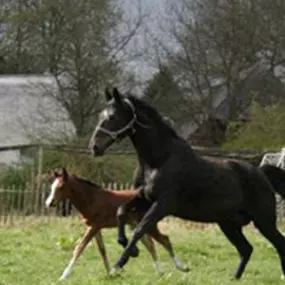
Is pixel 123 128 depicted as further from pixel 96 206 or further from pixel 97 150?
pixel 96 206

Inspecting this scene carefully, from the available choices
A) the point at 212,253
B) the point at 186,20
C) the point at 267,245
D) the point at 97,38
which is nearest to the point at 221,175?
the point at 212,253

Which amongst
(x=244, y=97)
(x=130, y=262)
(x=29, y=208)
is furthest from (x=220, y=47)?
(x=130, y=262)

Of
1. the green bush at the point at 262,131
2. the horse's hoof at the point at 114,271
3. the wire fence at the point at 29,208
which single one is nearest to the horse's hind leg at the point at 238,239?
the horse's hoof at the point at 114,271

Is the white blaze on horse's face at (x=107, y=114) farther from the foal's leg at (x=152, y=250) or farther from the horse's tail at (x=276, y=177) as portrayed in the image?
the horse's tail at (x=276, y=177)

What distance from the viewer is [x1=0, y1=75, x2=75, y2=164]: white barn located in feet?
113

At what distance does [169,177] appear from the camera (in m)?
9.27

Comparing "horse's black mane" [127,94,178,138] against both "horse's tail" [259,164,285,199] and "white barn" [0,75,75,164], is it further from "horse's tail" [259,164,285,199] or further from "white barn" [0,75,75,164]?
"white barn" [0,75,75,164]

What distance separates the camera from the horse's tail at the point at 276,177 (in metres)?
10.8

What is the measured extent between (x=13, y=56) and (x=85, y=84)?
24.0 ft

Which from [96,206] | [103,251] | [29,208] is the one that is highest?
[96,206]

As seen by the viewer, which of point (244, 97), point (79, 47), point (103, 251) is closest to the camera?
point (103, 251)

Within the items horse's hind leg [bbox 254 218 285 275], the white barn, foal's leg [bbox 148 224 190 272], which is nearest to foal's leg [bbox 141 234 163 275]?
foal's leg [bbox 148 224 190 272]

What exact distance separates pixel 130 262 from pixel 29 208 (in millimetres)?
10995

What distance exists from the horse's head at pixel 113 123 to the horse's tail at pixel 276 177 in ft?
7.25
